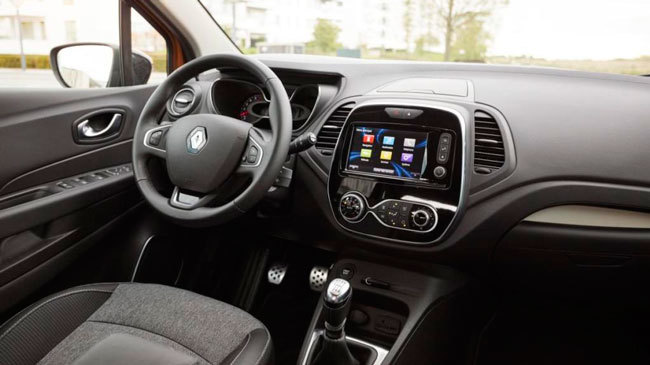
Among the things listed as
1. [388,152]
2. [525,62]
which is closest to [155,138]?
[388,152]

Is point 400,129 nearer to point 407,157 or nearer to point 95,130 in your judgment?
point 407,157

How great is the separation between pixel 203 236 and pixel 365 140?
862mm

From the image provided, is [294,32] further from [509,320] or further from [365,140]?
[509,320]

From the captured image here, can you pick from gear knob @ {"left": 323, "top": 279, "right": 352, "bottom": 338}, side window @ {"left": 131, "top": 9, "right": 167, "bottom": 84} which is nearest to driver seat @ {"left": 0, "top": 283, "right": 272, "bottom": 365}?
gear knob @ {"left": 323, "top": 279, "right": 352, "bottom": 338}

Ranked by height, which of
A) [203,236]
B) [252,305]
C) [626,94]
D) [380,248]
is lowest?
[252,305]

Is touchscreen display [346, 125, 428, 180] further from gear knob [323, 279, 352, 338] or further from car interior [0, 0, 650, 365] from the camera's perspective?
gear knob [323, 279, 352, 338]

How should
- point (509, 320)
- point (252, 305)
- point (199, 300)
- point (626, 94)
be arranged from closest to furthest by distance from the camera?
point (199, 300) → point (626, 94) → point (509, 320) → point (252, 305)

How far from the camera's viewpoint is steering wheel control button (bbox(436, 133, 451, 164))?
4.55 feet

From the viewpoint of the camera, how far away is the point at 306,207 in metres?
1.64

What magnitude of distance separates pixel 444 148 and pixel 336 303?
0.51 metres

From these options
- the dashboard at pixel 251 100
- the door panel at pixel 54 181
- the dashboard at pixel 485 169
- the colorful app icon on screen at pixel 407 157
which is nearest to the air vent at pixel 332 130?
the dashboard at pixel 485 169

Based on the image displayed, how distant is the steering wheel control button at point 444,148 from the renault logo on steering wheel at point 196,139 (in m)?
0.64

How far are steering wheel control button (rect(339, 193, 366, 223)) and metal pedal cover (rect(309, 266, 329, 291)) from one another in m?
0.41

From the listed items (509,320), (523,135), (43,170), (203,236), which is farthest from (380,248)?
(43,170)
